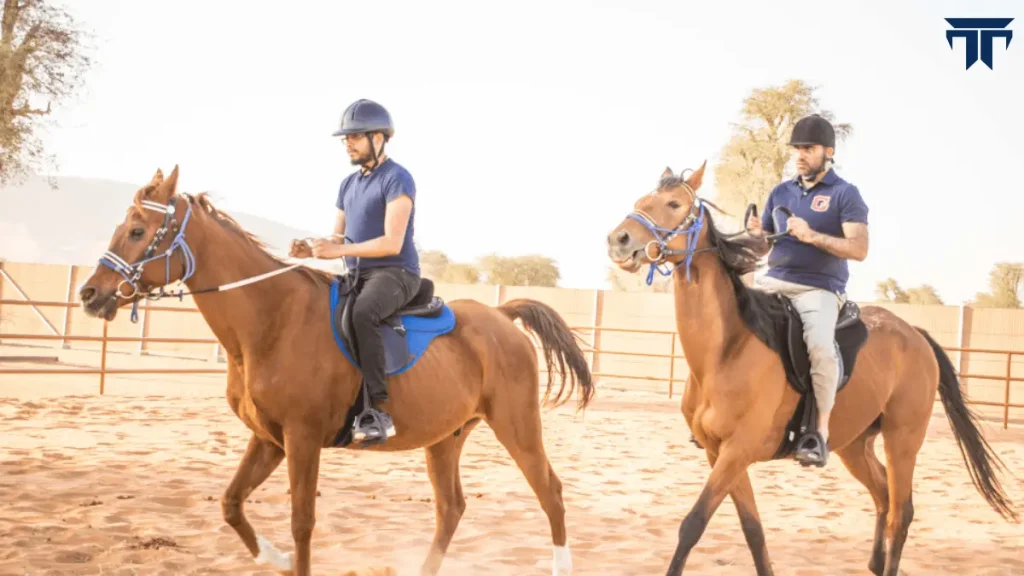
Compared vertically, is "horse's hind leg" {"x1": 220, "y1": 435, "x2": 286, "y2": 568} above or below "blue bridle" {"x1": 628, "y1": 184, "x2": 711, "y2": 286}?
below

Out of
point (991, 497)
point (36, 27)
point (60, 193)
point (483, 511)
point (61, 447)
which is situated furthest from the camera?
point (60, 193)

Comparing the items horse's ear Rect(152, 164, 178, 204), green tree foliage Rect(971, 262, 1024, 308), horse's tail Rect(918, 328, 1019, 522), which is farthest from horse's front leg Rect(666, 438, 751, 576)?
green tree foliage Rect(971, 262, 1024, 308)

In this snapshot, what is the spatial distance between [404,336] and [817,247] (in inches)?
83.8

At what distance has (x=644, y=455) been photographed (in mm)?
10406

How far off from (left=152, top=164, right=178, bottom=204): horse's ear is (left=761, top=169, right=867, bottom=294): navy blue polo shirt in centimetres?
292

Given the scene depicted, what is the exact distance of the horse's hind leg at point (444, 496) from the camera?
5.02 meters

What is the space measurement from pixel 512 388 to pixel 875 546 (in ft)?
7.57

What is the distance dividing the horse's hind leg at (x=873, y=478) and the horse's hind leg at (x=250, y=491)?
10.3 feet

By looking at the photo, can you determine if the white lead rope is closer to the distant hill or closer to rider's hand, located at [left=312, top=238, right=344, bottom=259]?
rider's hand, located at [left=312, top=238, right=344, bottom=259]

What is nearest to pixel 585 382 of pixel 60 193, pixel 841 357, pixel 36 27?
pixel 841 357

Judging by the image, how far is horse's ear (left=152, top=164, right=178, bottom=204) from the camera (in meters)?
4.17

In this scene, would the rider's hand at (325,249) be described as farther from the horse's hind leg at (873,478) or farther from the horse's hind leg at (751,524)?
the horse's hind leg at (873,478)

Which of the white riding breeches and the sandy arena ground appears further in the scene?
the sandy arena ground

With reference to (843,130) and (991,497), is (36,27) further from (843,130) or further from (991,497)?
(991,497)
